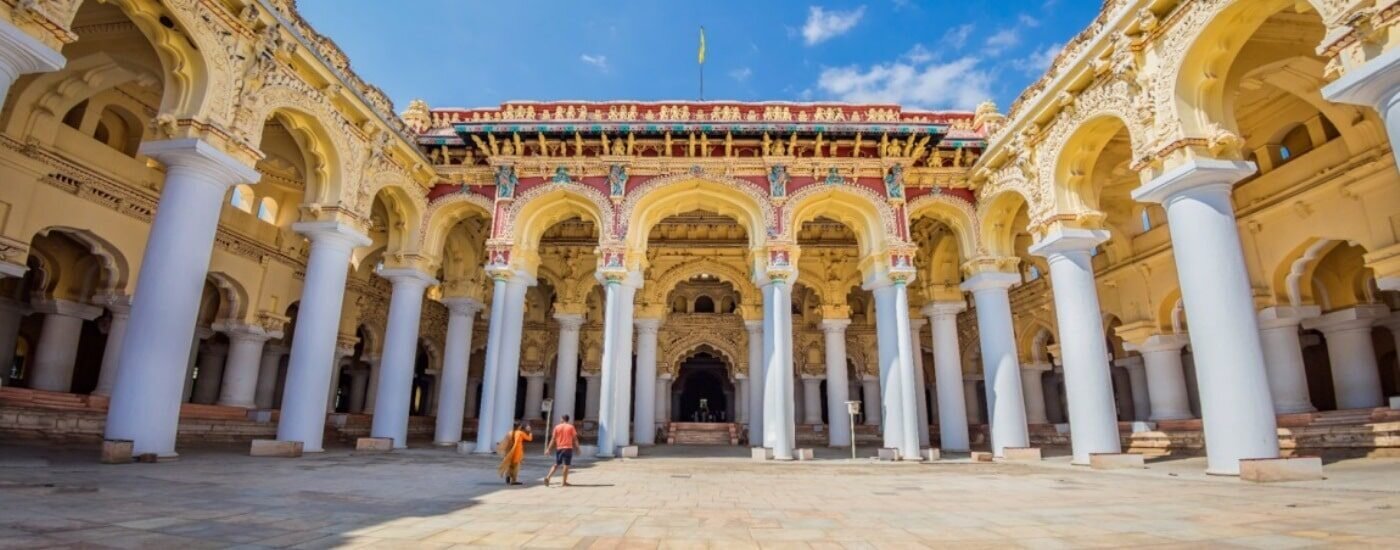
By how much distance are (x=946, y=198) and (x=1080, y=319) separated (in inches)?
191

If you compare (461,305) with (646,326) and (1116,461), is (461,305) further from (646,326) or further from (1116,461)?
(1116,461)

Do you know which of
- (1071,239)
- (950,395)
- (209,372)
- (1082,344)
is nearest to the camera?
(1082,344)

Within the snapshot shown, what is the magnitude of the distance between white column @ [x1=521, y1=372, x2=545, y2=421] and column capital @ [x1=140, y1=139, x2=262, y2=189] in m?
13.7

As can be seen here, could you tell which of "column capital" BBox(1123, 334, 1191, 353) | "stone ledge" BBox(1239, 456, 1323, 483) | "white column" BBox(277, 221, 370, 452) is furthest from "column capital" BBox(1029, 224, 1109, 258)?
"white column" BBox(277, 221, 370, 452)

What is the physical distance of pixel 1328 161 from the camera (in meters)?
12.1

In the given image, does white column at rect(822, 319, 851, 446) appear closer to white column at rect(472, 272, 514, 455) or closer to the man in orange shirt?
white column at rect(472, 272, 514, 455)

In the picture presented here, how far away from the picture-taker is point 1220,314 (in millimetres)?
8086

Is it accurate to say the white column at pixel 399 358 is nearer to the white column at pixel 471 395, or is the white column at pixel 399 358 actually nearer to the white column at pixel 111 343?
the white column at pixel 111 343

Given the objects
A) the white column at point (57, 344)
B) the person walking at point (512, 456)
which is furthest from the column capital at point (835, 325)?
the white column at point (57, 344)

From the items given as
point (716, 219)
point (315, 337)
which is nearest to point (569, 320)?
point (716, 219)

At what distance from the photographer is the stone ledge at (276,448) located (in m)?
10.5

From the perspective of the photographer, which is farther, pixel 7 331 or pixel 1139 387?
pixel 1139 387

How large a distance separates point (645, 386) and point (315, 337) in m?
8.44

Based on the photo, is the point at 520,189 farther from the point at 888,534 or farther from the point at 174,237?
the point at 888,534
